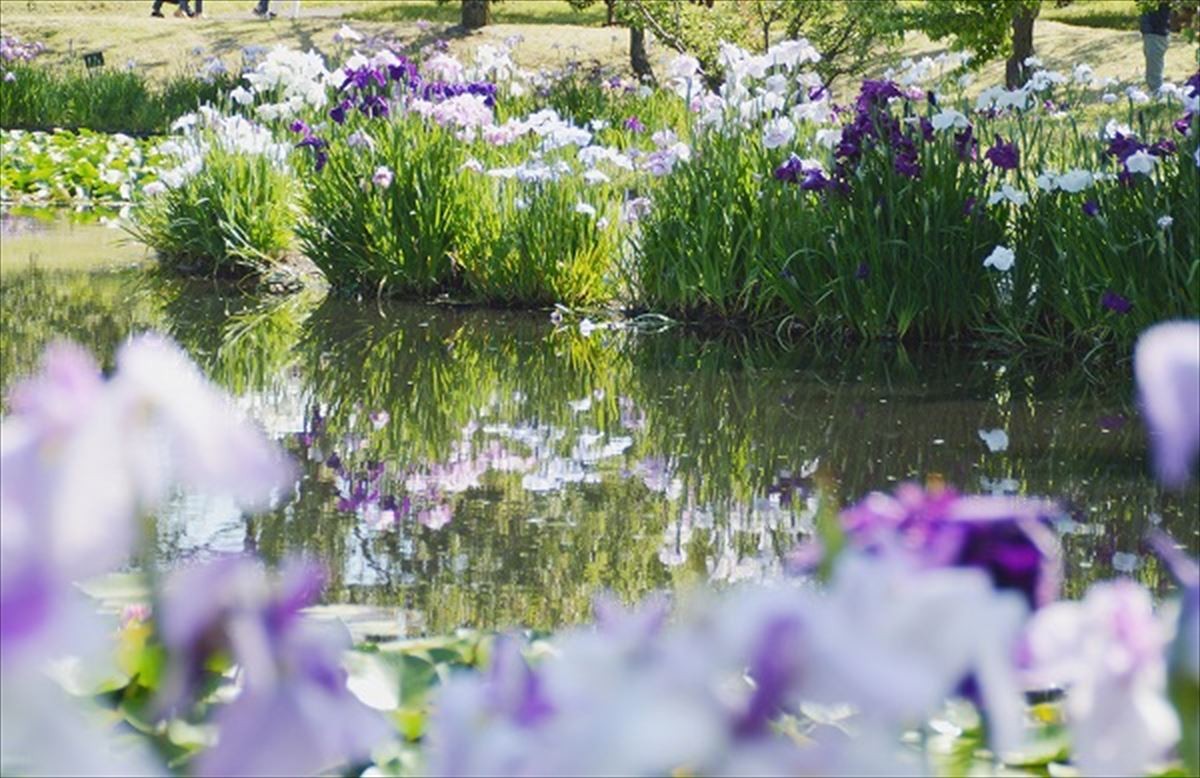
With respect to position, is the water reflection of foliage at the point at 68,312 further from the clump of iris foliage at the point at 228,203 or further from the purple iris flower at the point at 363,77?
the purple iris flower at the point at 363,77

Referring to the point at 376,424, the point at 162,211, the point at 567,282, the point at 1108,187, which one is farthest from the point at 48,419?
the point at 162,211

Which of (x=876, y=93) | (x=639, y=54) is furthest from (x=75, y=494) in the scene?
(x=639, y=54)

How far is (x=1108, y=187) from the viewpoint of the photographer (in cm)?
659

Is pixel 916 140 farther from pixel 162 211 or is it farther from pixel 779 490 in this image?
pixel 162 211

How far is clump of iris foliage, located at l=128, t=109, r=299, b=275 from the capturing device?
9305mm

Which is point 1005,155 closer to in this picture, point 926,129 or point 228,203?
point 926,129

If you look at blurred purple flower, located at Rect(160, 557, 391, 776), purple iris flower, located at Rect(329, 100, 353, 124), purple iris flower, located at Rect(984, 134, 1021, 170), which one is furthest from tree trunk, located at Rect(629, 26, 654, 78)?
blurred purple flower, located at Rect(160, 557, 391, 776)

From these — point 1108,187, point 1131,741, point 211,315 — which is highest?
point 1131,741

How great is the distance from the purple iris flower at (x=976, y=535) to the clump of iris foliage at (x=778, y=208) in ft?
18.0

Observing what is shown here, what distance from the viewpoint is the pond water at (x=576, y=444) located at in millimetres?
3996

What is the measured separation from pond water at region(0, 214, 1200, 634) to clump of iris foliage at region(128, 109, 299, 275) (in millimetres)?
1173

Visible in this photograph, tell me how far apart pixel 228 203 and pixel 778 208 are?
10.6 ft

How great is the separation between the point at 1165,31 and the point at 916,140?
1098cm

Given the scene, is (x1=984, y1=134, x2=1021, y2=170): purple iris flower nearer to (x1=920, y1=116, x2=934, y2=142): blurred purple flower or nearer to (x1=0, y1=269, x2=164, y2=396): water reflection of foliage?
(x1=920, y1=116, x2=934, y2=142): blurred purple flower
